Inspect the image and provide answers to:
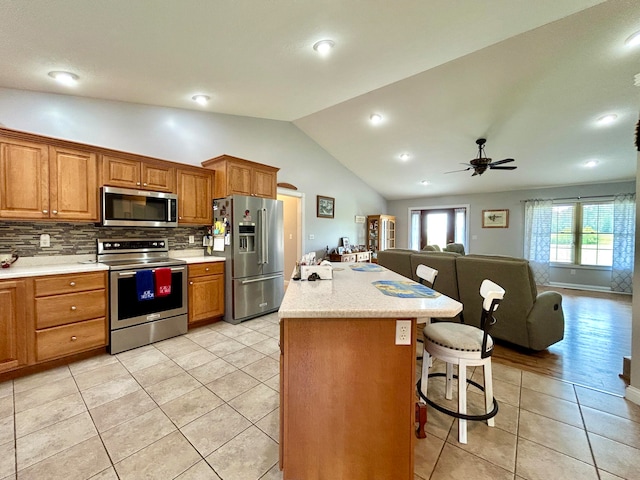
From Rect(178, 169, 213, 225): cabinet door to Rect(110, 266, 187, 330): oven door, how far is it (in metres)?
0.73

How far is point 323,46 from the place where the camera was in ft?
7.29

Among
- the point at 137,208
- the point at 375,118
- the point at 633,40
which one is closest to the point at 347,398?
the point at 137,208

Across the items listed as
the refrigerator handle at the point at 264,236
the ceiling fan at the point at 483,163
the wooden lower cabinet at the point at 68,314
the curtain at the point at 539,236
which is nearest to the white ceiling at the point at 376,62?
the ceiling fan at the point at 483,163

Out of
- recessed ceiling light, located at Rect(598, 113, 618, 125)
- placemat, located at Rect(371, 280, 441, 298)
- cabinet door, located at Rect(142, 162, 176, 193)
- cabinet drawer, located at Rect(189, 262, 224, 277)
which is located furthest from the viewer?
recessed ceiling light, located at Rect(598, 113, 618, 125)

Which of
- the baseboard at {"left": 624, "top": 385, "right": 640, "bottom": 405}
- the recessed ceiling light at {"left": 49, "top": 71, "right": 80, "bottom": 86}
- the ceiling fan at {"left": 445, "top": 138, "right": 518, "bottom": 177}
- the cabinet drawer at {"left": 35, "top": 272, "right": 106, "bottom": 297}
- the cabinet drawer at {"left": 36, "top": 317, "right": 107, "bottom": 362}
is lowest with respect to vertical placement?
the baseboard at {"left": 624, "top": 385, "right": 640, "bottom": 405}

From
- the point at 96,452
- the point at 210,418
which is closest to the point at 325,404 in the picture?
the point at 210,418

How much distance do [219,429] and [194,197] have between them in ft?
8.92

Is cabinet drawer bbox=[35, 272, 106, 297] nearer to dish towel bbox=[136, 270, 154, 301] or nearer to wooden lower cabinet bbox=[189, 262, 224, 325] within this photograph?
dish towel bbox=[136, 270, 154, 301]

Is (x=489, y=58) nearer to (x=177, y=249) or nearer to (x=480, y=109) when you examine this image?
(x=480, y=109)

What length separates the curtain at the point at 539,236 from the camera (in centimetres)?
624

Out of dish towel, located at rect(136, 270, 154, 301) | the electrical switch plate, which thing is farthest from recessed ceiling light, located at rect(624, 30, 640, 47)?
the electrical switch plate

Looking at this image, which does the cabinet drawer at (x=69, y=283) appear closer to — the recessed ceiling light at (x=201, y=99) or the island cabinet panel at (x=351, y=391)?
the recessed ceiling light at (x=201, y=99)

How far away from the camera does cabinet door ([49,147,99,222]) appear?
2416 mm

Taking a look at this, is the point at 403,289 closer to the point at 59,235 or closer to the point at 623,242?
the point at 59,235
